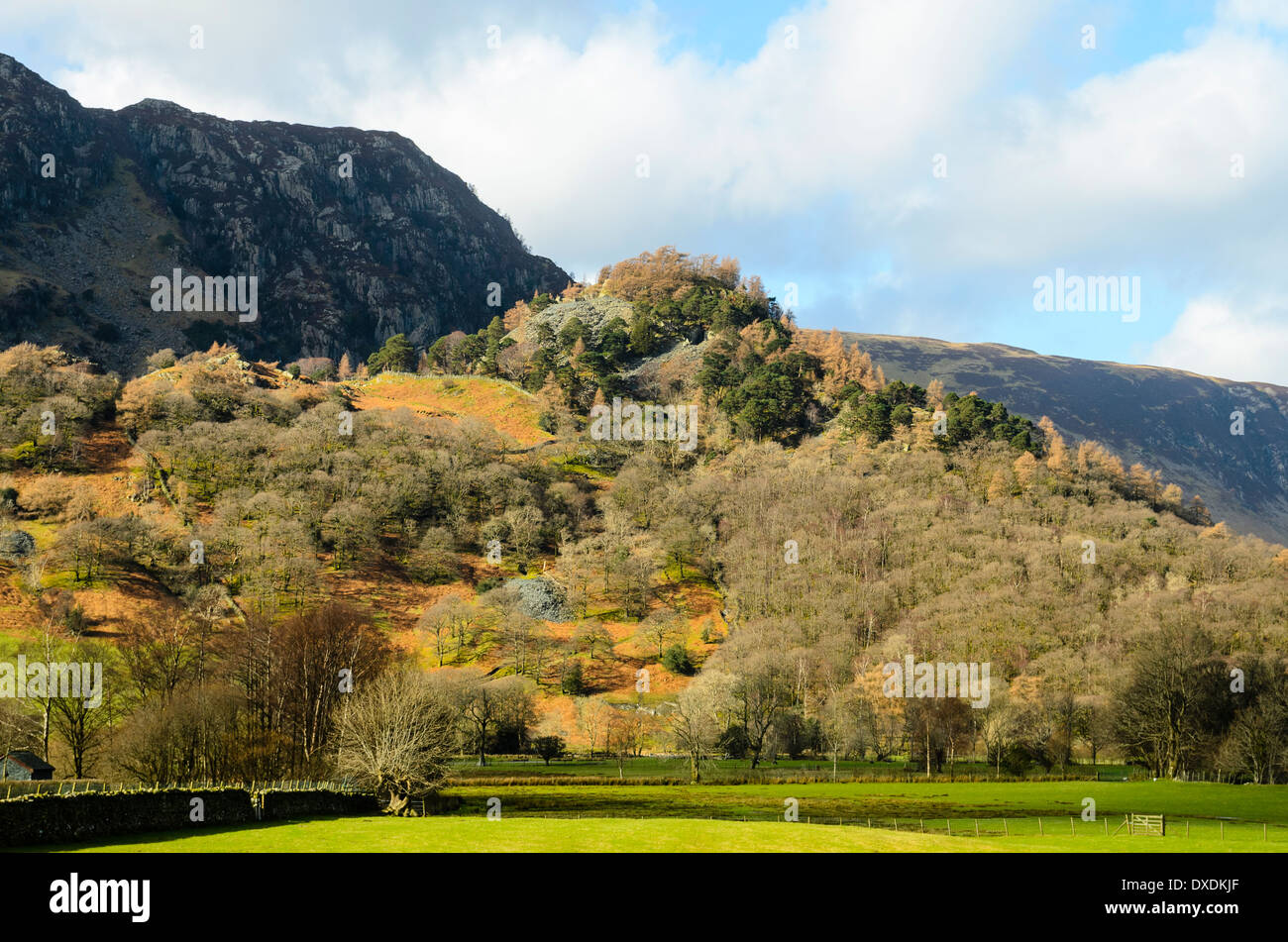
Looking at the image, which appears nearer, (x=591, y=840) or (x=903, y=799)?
(x=591, y=840)

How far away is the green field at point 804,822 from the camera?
3481cm

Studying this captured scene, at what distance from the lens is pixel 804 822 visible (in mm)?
52125

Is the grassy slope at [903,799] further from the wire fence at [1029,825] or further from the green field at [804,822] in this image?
the wire fence at [1029,825]

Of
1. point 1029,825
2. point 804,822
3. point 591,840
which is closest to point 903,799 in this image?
point 1029,825

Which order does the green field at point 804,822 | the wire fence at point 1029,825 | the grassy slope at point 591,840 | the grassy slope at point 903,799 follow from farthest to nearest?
the grassy slope at point 903,799, the wire fence at point 1029,825, the green field at point 804,822, the grassy slope at point 591,840

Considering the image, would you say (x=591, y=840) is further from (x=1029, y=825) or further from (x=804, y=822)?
(x=1029, y=825)

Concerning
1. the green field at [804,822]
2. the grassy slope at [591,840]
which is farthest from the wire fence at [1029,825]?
the grassy slope at [591,840]

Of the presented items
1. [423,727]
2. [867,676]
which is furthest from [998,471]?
[423,727]

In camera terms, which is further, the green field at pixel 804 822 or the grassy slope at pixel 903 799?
the grassy slope at pixel 903 799

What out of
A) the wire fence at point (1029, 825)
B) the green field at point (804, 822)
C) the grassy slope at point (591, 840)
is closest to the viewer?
the grassy slope at point (591, 840)

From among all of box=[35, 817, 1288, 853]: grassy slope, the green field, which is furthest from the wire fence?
box=[35, 817, 1288, 853]: grassy slope
